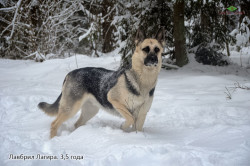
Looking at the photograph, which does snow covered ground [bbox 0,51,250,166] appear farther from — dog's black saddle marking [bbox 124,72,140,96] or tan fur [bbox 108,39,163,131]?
dog's black saddle marking [bbox 124,72,140,96]

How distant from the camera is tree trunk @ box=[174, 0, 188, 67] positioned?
26.4ft

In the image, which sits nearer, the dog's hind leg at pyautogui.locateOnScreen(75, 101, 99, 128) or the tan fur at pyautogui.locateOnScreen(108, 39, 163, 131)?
the tan fur at pyautogui.locateOnScreen(108, 39, 163, 131)

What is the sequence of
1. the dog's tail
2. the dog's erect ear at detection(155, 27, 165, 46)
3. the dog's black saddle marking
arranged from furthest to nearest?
the dog's tail → the dog's erect ear at detection(155, 27, 165, 46) → the dog's black saddle marking

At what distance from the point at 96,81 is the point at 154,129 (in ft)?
4.54

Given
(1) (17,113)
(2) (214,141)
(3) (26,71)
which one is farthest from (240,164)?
(3) (26,71)

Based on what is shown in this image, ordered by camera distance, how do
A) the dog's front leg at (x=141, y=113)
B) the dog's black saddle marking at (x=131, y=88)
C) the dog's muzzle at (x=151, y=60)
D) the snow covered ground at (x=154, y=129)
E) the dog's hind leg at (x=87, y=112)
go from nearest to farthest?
the snow covered ground at (x=154, y=129)
the dog's muzzle at (x=151, y=60)
the dog's black saddle marking at (x=131, y=88)
the dog's front leg at (x=141, y=113)
the dog's hind leg at (x=87, y=112)

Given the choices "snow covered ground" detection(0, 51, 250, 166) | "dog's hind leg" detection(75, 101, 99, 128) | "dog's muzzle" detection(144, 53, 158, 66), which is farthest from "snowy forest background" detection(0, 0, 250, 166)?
"dog's muzzle" detection(144, 53, 158, 66)

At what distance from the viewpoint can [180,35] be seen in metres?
8.27

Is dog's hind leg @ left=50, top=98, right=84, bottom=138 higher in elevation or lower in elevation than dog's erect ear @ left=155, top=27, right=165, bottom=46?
lower

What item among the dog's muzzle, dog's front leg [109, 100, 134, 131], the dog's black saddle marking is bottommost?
dog's front leg [109, 100, 134, 131]

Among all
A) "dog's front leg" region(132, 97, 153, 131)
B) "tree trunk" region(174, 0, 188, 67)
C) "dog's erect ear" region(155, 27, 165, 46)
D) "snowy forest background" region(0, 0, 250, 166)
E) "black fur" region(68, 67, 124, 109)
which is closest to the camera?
"snowy forest background" region(0, 0, 250, 166)

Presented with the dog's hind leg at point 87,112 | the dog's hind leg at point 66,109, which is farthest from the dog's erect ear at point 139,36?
the dog's hind leg at point 87,112

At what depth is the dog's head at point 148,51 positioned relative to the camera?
3664 mm

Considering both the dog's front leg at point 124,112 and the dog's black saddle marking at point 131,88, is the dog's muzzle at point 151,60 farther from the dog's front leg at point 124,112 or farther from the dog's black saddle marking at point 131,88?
the dog's front leg at point 124,112
